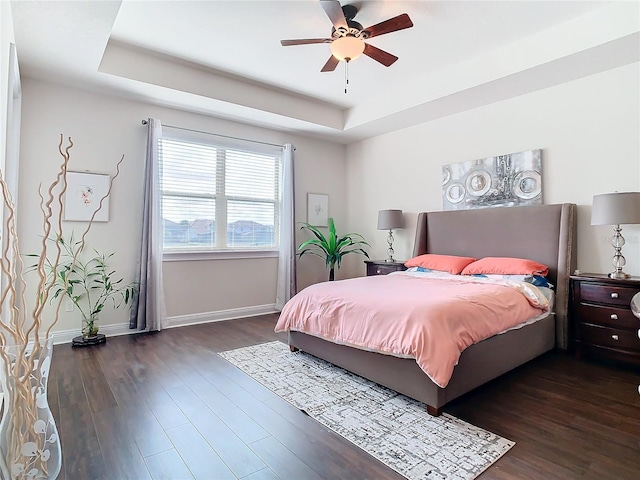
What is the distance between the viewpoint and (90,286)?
3.92 metres

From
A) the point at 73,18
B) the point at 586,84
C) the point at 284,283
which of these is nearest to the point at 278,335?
the point at 284,283

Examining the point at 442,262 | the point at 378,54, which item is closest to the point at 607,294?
the point at 442,262

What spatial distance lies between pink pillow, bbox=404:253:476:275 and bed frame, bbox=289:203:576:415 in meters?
0.24

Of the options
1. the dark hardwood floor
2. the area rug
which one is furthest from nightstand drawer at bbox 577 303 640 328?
the area rug

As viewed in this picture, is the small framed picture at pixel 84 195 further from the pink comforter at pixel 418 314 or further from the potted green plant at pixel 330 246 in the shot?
the potted green plant at pixel 330 246

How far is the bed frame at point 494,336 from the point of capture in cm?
236

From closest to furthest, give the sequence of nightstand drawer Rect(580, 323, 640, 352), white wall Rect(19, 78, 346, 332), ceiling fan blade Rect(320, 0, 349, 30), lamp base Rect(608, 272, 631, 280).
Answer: ceiling fan blade Rect(320, 0, 349, 30), nightstand drawer Rect(580, 323, 640, 352), lamp base Rect(608, 272, 631, 280), white wall Rect(19, 78, 346, 332)

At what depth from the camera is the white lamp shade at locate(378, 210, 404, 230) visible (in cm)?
506

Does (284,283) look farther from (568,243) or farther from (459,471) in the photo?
(459,471)

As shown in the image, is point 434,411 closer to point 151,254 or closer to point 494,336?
point 494,336

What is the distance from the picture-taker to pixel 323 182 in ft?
19.5

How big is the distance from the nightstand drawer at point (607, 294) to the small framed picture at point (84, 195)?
188 inches

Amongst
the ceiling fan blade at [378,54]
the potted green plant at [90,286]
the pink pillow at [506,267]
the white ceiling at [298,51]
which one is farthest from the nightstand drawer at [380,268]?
the potted green plant at [90,286]

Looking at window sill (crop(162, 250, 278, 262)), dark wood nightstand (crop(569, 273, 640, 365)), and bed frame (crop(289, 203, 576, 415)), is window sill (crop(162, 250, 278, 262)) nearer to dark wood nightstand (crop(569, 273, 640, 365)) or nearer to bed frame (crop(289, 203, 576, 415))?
bed frame (crop(289, 203, 576, 415))
